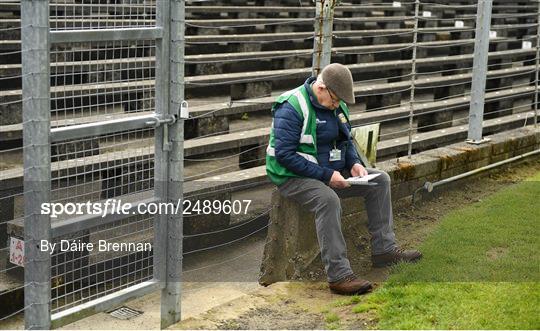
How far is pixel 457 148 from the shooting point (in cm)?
987

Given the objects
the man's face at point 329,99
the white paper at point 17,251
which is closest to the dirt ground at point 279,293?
the white paper at point 17,251

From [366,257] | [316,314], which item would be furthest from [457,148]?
[316,314]

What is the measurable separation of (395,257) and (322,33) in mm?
1902

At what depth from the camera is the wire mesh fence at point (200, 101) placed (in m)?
Answer: 6.33

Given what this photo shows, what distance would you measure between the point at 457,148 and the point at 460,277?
10.2 ft

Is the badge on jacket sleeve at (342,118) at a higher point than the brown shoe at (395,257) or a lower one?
higher

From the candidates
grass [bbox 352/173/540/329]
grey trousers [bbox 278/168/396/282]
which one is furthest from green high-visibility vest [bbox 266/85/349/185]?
grass [bbox 352/173/540/329]

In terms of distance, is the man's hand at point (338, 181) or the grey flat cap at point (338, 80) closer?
the grey flat cap at point (338, 80)

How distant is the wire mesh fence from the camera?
6.33 m

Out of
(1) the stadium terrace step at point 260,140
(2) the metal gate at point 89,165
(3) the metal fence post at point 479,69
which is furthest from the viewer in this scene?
(3) the metal fence post at point 479,69

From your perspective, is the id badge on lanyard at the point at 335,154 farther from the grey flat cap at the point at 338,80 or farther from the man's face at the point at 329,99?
the grey flat cap at the point at 338,80

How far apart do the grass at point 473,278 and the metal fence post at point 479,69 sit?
52.3 inches

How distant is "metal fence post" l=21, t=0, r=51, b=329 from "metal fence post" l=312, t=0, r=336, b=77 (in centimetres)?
314

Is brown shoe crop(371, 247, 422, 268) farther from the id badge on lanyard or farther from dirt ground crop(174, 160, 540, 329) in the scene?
the id badge on lanyard
